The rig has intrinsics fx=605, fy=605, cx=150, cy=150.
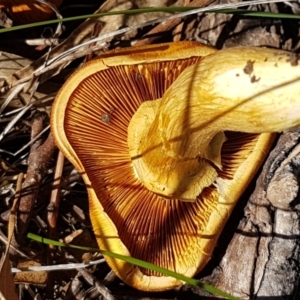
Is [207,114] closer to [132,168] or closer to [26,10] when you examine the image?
[132,168]

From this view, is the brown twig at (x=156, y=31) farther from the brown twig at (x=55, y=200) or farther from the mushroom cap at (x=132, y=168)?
the brown twig at (x=55, y=200)

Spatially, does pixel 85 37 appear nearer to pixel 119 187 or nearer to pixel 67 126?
pixel 67 126

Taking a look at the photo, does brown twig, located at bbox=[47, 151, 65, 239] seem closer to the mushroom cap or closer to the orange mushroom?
the mushroom cap

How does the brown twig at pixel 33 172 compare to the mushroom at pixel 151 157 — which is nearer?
the mushroom at pixel 151 157

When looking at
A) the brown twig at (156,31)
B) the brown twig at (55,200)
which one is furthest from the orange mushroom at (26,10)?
the brown twig at (55,200)

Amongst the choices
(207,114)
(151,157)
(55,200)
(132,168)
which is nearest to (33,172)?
(55,200)

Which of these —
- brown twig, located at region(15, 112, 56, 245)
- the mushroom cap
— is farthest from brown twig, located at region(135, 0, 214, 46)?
brown twig, located at region(15, 112, 56, 245)

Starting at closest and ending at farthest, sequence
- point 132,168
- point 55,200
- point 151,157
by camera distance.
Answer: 1. point 151,157
2. point 132,168
3. point 55,200
